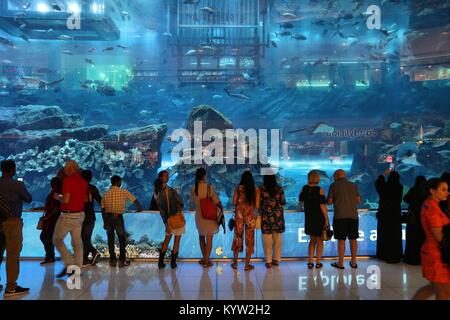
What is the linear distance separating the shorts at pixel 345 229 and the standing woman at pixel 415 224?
82cm

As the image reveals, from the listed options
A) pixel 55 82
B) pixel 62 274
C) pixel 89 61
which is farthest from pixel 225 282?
pixel 55 82

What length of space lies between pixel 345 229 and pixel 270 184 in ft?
3.86

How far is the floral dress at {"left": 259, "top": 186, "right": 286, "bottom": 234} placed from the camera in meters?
5.34

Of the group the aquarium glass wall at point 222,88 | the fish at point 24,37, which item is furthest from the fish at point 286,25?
the fish at point 24,37

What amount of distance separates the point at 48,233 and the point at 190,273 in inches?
86.3

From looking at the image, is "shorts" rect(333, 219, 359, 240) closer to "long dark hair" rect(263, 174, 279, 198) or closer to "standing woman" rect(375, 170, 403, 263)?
"standing woman" rect(375, 170, 403, 263)

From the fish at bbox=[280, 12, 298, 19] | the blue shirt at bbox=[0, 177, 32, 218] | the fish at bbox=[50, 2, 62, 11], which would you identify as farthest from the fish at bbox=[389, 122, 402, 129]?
the blue shirt at bbox=[0, 177, 32, 218]

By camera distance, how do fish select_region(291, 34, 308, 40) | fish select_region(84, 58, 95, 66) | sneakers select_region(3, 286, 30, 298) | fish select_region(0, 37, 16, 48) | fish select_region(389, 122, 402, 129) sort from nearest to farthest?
sneakers select_region(3, 286, 30, 298), fish select_region(0, 37, 16, 48), fish select_region(84, 58, 95, 66), fish select_region(389, 122, 402, 129), fish select_region(291, 34, 308, 40)

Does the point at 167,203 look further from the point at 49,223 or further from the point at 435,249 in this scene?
the point at 435,249

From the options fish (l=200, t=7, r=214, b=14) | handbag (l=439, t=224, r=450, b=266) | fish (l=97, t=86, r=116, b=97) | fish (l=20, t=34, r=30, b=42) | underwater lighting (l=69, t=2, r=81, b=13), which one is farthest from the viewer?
fish (l=97, t=86, r=116, b=97)

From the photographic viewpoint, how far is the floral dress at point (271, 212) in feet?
17.5

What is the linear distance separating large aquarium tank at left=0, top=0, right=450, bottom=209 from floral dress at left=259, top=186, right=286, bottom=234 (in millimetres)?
7144
